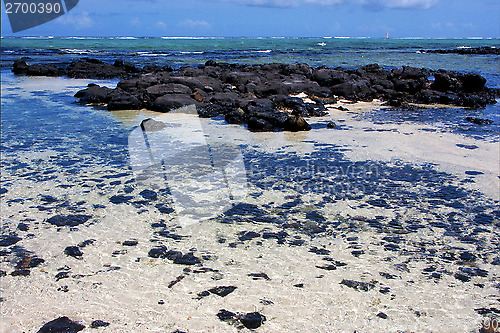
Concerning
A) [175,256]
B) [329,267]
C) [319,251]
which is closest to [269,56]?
[319,251]

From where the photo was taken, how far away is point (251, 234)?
5527 millimetres

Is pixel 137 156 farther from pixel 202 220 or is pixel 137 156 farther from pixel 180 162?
pixel 202 220

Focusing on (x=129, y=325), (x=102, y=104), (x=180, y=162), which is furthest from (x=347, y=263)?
(x=102, y=104)

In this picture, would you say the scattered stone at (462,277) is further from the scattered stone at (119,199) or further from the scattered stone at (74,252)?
the scattered stone at (119,199)

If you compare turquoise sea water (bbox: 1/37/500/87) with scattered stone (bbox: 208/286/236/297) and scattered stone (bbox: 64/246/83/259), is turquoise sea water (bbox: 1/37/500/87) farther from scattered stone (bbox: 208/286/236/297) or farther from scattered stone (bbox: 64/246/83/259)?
scattered stone (bbox: 64/246/83/259)

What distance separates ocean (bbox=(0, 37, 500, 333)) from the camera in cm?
395

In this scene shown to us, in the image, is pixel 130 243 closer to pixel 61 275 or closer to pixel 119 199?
pixel 61 275

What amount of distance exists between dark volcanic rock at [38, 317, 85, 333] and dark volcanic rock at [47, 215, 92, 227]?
7.04 ft

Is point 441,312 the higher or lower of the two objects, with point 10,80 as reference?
lower

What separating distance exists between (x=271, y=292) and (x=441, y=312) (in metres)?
1.64

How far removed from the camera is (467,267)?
15.6 feet

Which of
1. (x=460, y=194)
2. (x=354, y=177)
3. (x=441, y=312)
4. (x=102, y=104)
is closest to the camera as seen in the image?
(x=441, y=312)

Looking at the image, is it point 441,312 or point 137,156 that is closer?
point 441,312

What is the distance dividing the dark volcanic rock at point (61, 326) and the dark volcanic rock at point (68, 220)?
2.15 meters
